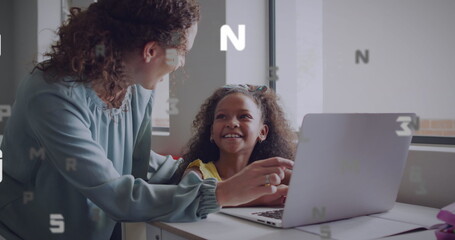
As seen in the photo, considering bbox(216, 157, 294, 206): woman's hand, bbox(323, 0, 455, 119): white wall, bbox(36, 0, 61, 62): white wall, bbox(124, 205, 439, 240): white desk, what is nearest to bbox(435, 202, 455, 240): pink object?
bbox(124, 205, 439, 240): white desk

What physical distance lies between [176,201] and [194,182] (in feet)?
0.15

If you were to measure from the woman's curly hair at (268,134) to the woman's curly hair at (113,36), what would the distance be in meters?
0.26

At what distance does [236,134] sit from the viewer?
103 cm

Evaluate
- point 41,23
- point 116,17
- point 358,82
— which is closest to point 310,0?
point 358,82

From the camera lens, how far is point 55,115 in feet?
2.47

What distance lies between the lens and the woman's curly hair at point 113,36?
2.73ft

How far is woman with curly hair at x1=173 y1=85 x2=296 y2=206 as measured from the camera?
1.03 meters

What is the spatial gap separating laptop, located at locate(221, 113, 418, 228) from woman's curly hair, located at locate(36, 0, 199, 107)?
1.12 feet

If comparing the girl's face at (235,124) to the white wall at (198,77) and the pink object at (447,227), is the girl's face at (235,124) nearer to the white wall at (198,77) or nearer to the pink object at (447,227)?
the white wall at (198,77)

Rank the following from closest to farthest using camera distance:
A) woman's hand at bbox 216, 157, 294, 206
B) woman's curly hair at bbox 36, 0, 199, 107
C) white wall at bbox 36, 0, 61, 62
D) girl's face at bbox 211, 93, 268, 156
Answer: woman's hand at bbox 216, 157, 294, 206, woman's curly hair at bbox 36, 0, 199, 107, girl's face at bbox 211, 93, 268, 156, white wall at bbox 36, 0, 61, 62

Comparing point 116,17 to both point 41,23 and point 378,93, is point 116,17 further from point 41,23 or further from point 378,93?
point 41,23

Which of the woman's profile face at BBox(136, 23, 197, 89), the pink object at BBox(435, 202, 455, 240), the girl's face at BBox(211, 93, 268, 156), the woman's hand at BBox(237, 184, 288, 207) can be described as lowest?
the woman's hand at BBox(237, 184, 288, 207)

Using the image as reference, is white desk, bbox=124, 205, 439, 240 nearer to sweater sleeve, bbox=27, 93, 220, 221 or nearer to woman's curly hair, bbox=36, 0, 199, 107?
sweater sleeve, bbox=27, 93, 220, 221

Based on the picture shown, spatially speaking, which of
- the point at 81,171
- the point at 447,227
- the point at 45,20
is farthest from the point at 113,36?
the point at 45,20
